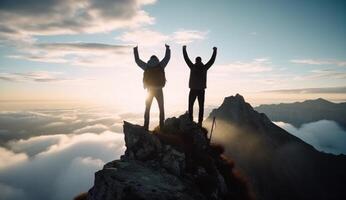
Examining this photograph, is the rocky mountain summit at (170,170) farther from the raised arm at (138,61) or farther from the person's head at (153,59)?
the person's head at (153,59)

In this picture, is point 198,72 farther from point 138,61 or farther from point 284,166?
point 284,166

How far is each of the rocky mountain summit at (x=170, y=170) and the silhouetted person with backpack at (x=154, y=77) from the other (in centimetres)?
165

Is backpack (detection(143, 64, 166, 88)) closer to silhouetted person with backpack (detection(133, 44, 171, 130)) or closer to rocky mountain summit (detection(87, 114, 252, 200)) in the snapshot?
silhouetted person with backpack (detection(133, 44, 171, 130))

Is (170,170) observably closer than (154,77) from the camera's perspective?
Yes

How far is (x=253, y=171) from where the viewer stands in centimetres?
15750

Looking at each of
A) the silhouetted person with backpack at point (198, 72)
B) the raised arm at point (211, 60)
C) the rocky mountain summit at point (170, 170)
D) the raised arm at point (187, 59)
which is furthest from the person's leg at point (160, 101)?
the raised arm at point (211, 60)

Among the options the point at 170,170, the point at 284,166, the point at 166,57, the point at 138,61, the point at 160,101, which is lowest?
the point at 284,166

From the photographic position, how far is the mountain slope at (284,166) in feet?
449

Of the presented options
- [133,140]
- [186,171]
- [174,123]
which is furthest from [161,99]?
[186,171]

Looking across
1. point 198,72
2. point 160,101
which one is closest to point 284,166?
point 198,72

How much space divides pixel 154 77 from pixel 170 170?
578 cm

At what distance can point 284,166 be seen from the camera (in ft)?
537

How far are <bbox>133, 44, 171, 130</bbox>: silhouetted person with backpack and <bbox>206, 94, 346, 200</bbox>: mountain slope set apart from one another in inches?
4542

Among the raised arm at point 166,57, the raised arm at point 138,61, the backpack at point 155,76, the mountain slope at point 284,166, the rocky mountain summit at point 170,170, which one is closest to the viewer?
the rocky mountain summit at point 170,170
